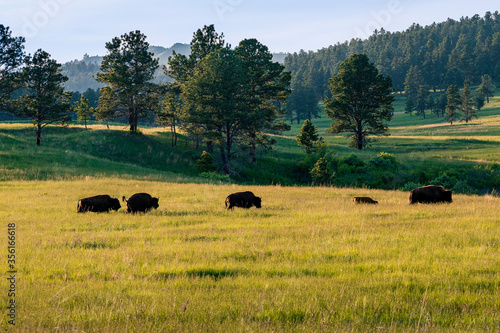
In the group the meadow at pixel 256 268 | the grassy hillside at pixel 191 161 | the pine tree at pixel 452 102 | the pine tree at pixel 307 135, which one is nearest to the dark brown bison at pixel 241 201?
the meadow at pixel 256 268

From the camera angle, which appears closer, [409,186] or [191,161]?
[409,186]

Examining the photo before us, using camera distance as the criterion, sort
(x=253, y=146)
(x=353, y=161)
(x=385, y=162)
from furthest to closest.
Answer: (x=253, y=146), (x=353, y=161), (x=385, y=162)

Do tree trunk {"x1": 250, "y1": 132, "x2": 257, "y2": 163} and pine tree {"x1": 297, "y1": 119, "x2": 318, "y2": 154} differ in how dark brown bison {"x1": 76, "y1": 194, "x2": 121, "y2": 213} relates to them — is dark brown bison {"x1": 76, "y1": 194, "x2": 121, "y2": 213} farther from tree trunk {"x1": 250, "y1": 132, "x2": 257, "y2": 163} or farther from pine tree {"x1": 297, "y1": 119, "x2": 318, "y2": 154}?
pine tree {"x1": 297, "y1": 119, "x2": 318, "y2": 154}

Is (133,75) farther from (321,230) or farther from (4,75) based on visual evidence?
(321,230)

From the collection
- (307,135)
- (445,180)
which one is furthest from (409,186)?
(307,135)

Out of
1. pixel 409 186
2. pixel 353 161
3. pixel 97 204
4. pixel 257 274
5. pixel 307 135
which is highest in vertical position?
pixel 307 135

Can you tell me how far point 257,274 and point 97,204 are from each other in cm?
1022

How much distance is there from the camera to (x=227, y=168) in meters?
45.1

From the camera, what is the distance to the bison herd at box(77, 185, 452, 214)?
14.1 m

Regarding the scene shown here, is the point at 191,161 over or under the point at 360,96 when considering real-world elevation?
under

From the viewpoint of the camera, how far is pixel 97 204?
1427 cm

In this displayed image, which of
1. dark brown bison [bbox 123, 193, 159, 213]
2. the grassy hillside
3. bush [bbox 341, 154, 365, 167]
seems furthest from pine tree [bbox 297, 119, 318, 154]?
dark brown bison [bbox 123, 193, 159, 213]

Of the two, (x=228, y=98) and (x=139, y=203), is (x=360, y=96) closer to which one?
(x=228, y=98)

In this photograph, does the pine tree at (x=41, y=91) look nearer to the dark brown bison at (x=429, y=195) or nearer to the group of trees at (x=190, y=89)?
the group of trees at (x=190, y=89)
